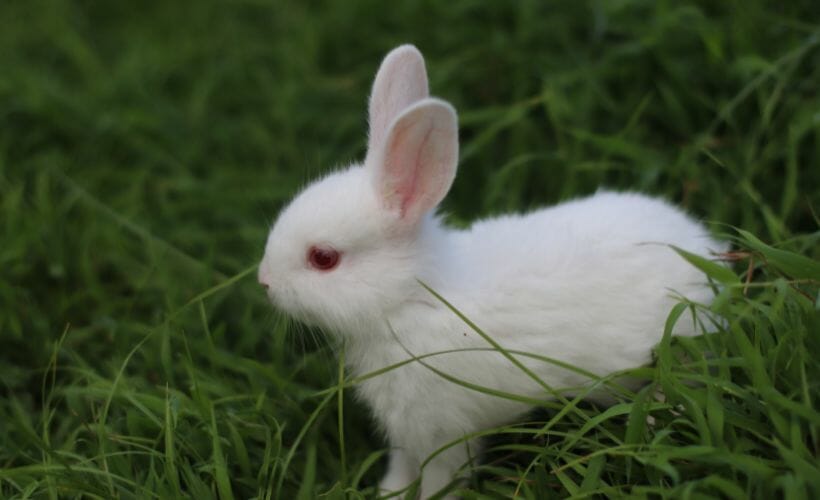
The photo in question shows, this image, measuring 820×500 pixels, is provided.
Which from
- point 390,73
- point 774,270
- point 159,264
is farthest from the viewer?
point 159,264

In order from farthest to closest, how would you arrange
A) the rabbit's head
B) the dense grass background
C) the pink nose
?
1. the pink nose
2. the rabbit's head
3. the dense grass background

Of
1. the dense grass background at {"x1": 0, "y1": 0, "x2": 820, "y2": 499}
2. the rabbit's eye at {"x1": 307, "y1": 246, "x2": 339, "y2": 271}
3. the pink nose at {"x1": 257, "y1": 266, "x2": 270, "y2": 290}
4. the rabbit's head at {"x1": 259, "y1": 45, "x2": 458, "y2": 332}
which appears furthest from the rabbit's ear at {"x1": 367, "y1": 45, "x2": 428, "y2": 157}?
the dense grass background at {"x1": 0, "y1": 0, "x2": 820, "y2": 499}

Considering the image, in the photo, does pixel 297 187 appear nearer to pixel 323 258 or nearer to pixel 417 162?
pixel 323 258

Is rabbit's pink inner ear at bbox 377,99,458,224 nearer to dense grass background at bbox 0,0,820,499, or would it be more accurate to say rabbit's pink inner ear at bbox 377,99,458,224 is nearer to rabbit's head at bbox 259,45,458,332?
rabbit's head at bbox 259,45,458,332

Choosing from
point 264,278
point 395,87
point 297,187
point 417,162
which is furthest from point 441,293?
point 297,187

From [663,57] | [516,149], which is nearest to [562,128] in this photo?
[516,149]

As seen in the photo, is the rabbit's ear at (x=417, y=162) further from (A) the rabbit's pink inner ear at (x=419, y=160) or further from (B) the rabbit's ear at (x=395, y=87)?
(B) the rabbit's ear at (x=395, y=87)

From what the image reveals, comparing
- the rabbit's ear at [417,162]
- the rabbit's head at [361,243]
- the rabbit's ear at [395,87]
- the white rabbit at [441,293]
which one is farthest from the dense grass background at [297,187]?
the rabbit's ear at [395,87]

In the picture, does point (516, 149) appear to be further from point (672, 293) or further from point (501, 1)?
point (672, 293)
